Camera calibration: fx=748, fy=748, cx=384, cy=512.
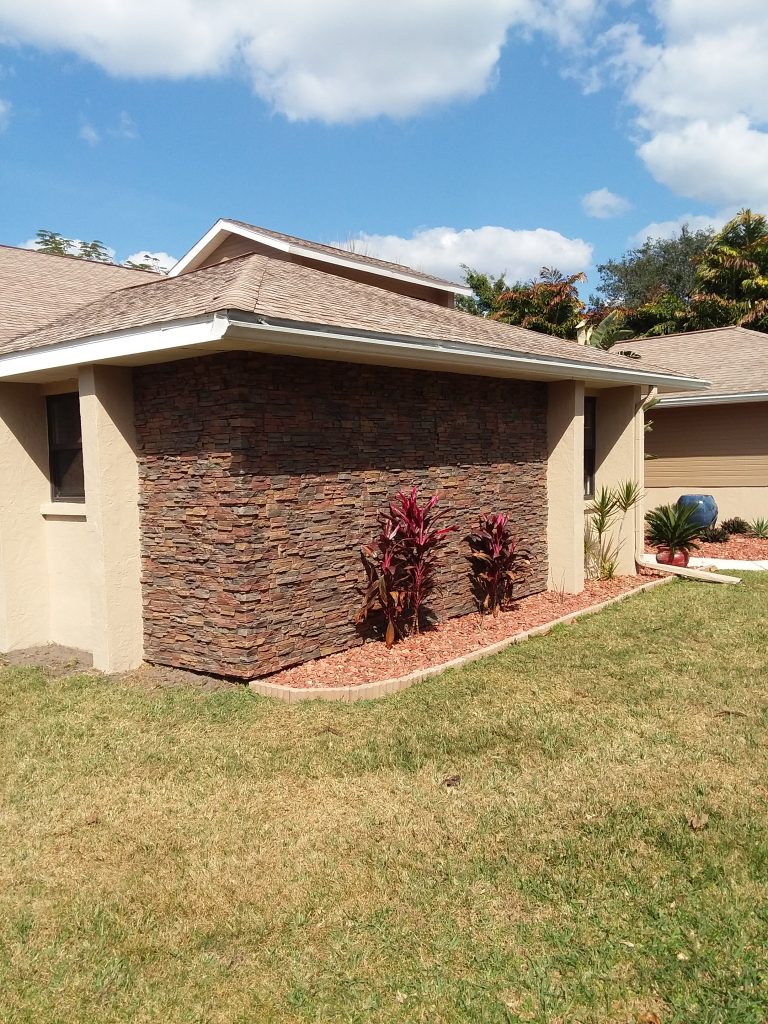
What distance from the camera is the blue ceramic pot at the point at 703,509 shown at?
51.8 ft

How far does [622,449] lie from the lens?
1251 cm

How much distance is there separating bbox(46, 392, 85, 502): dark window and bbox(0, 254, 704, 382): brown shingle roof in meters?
0.80

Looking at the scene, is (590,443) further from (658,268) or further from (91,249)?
(658,268)

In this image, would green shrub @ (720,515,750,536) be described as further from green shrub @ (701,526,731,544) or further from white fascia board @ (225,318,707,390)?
white fascia board @ (225,318,707,390)

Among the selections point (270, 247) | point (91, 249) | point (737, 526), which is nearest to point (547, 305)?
point (737, 526)

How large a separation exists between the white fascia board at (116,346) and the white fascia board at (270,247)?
402 centimetres

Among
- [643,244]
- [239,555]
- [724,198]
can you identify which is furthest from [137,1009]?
[724,198]

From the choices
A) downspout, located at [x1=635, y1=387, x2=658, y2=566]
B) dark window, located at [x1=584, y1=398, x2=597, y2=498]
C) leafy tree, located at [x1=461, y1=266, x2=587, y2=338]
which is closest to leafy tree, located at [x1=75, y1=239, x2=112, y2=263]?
leafy tree, located at [x1=461, y1=266, x2=587, y2=338]

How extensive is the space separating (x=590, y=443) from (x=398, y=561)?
231 inches

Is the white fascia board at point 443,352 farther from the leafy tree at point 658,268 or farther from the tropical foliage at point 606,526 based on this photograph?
the leafy tree at point 658,268

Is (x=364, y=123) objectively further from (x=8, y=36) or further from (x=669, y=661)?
(x=669, y=661)

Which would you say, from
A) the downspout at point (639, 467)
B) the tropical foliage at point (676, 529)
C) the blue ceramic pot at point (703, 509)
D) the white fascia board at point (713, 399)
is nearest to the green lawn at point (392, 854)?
the downspout at point (639, 467)

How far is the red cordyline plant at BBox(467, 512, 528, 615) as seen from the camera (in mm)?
9547

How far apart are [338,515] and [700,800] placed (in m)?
4.32
